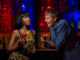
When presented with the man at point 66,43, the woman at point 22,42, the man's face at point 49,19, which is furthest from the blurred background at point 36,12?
the man at point 66,43

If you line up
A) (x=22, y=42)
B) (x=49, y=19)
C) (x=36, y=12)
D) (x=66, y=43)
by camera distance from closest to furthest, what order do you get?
(x=66, y=43)
(x=49, y=19)
(x=22, y=42)
(x=36, y=12)

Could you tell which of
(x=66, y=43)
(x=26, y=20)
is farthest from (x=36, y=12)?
(x=66, y=43)

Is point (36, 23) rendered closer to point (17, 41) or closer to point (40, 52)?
point (40, 52)

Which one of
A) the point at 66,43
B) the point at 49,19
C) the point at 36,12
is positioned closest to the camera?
the point at 66,43

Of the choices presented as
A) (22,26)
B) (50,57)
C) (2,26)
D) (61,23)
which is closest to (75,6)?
(50,57)

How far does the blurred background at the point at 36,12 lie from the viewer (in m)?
5.32

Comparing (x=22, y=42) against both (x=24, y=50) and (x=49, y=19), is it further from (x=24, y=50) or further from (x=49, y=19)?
(x=49, y=19)

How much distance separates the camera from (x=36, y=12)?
545 cm

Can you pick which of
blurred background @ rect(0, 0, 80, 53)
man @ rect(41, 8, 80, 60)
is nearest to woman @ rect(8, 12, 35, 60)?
man @ rect(41, 8, 80, 60)

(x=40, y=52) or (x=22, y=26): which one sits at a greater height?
(x=22, y=26)

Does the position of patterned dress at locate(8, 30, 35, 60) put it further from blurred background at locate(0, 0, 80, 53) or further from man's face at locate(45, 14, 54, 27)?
blurred background at locate(0, 0, 80, 53)

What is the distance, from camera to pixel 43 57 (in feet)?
17.4

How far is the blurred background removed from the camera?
5.32 m

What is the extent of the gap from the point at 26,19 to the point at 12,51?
0.53m
